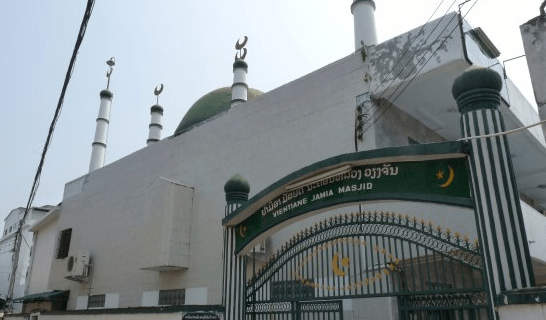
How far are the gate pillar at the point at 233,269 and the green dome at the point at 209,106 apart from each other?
1198 centimetres

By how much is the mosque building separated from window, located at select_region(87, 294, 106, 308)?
7 cm

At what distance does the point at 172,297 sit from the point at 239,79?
26.9 feet

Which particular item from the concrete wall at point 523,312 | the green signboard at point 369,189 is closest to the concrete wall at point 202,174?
the green signboard at point 369,189

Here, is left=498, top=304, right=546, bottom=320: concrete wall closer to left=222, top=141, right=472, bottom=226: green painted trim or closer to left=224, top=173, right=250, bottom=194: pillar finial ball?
left=222, top=141, right=472, bottom=226: green painted trim

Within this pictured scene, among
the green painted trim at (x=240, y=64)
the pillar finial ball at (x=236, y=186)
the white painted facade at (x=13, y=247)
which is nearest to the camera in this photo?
the pillar finial ball at (x=236, y=186)

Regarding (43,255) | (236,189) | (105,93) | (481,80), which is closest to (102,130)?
(105,93)

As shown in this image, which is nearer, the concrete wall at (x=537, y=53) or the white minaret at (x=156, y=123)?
the concrete wall at (x=537, y=53)

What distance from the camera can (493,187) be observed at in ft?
14.4

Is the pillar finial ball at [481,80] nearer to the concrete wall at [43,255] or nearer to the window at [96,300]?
the window at [96,300]

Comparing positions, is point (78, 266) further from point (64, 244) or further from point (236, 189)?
point (236, 189)

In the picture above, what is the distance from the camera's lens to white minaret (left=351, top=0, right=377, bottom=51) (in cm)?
1284

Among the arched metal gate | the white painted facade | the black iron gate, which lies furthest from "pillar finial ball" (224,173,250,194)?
Answer: the white painted facade

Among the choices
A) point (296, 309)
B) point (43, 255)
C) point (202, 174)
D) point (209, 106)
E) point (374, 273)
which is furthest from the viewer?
point (43, 255)

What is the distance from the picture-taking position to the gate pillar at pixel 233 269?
6.74 metres
